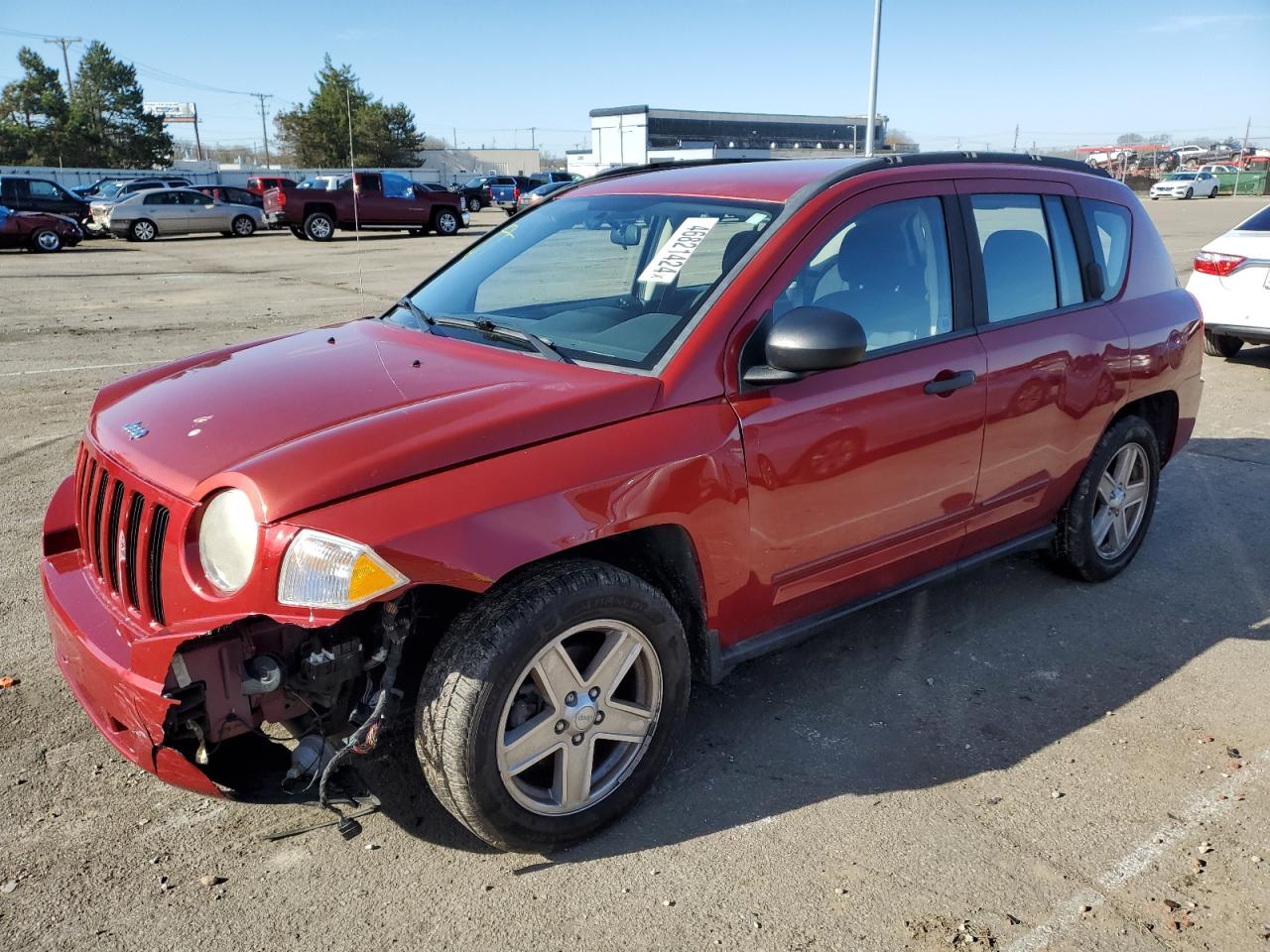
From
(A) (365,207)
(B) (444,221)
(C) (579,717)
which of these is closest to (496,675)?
(C) (579,717)

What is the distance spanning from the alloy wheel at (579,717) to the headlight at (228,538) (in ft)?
2.42

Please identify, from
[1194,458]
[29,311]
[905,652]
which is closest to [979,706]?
[905,652]

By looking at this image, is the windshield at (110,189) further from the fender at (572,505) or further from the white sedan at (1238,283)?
the fender at (572,505)

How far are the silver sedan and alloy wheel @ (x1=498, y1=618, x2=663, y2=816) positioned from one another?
94.9ft

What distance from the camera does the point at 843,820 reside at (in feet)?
9.78

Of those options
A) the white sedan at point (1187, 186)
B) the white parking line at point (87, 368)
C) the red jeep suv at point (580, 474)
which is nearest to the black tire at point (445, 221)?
the white parking line at point (87, 368)

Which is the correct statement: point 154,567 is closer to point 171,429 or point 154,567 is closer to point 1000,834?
point 171,429

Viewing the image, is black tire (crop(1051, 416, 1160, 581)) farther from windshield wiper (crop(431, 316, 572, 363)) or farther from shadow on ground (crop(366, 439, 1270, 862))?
windshield wiper (crop(431, 316, 572, 363))

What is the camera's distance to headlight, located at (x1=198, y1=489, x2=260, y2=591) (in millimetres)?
2389

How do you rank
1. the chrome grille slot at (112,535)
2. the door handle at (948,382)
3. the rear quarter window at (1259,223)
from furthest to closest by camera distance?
the rear quarter window at (1259,223) < the door handle at (948,382) < the chrome grille slot at (112,535)

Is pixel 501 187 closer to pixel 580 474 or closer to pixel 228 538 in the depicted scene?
pixel 580 474

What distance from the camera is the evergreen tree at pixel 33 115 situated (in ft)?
219

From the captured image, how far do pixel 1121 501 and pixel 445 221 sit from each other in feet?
90.2

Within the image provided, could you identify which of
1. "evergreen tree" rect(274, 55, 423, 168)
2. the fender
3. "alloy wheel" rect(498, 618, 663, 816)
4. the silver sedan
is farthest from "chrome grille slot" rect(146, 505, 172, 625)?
"evergreen tree" rect(274, 55, 423, 168)
